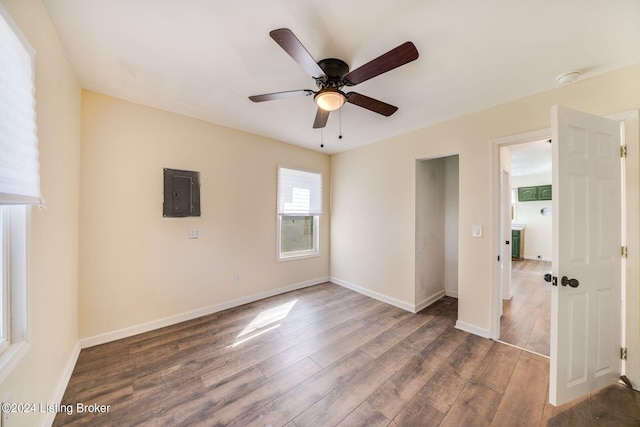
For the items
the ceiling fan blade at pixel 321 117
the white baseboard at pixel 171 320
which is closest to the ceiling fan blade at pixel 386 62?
the ceiling fan blade at pixel 321 117

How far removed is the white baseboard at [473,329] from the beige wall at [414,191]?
0.02 metres

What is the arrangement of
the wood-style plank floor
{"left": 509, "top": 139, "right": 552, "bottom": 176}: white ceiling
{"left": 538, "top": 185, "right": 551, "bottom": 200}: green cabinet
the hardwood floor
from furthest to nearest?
{"left": 538, "top": 185, "right": 551, "bottom": 200}: green cabinet
{"left": 509, "top": 139, "right": 552, "bottom": 176}: white ceiling
the hardwood floor
the wood-style plank floor

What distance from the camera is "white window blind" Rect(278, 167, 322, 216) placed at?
3.76 meters

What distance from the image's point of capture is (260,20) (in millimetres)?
1398

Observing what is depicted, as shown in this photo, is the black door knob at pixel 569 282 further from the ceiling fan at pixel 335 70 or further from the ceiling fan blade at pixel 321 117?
the ceiling fan blade at pixel 321 117

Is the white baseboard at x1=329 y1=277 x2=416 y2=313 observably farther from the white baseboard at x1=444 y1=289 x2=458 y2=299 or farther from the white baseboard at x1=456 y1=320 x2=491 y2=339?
the white baseboard at x1=444 y1=289 x2=458 y2=299

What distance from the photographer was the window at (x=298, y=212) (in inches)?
149

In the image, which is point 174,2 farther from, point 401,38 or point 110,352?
point 110,352

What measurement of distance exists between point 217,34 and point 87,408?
9.12 feet

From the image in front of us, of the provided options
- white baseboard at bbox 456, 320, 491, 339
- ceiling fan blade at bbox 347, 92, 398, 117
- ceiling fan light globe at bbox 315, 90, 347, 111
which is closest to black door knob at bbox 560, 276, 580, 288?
white baseboard at bbox 456, 320, 491, 339

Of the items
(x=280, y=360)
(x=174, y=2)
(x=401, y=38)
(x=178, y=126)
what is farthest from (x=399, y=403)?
(x=178, y=126)

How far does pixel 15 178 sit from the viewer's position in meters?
1.03

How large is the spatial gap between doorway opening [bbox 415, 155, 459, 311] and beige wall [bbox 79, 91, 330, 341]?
2.32m

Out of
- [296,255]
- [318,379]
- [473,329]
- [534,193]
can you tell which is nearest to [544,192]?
[534,193]
